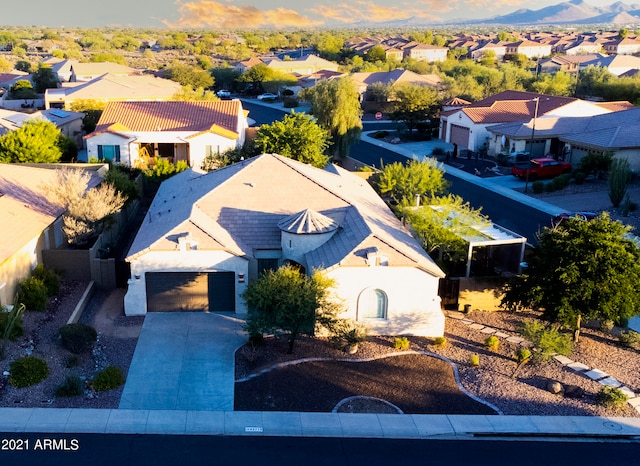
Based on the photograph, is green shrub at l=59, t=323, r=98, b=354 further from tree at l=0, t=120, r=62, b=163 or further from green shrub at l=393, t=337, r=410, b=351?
tree at l=0, t=120, r=62, b=163

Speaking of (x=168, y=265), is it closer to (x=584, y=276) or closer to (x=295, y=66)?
(x=584, y=276)

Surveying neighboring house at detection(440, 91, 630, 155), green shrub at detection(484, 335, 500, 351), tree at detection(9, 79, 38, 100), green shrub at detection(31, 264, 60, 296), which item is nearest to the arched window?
green shrub at detection(484, 335, 500, 351)

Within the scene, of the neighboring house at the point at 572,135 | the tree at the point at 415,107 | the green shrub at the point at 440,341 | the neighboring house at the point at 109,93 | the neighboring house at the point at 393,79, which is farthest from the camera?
the neighboring house at the point at 393,79

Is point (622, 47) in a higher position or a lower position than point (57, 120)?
higher

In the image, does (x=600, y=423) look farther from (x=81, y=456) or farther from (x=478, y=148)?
(x=478, y=148)

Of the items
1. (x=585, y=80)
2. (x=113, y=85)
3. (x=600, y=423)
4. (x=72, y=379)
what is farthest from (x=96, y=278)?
(x=585, y=80)

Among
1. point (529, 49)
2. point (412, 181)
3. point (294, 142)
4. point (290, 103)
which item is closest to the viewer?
point (412, 181)

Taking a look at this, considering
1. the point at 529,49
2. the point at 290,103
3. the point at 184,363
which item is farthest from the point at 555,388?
the point at 529,49

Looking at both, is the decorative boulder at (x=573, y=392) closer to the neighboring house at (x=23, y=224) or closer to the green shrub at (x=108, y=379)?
the green shrub at (x=108, y=379)

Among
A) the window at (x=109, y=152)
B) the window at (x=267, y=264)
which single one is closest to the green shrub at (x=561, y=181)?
the window at (x=267, y=264)
